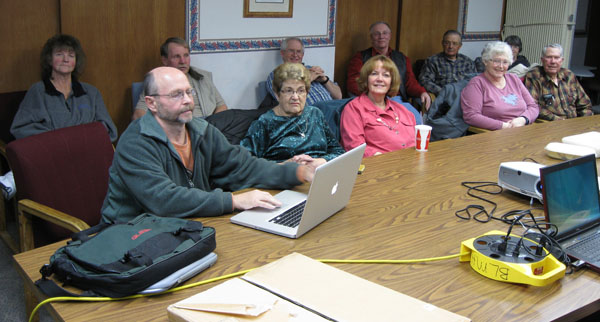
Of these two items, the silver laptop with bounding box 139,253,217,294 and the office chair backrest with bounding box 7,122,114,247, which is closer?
the silver laptop with bounding box 139,253,217,294

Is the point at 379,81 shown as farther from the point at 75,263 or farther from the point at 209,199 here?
the point at 75,263

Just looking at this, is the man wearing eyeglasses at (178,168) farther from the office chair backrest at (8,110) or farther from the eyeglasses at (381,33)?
the eyeglasses at (381,33)

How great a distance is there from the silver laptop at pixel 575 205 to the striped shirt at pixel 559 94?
304 centimetres

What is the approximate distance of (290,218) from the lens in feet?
6.17

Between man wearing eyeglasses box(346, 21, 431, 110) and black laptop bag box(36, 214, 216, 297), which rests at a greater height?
man wearing eyeglasses box(346, 21, 431, 110)

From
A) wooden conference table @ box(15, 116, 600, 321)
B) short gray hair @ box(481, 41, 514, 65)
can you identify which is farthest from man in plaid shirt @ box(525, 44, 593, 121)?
wooden conference table @ box(15, 116, 600, 321)

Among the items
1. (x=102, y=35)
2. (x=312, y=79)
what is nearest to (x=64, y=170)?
(x=102, y=35)

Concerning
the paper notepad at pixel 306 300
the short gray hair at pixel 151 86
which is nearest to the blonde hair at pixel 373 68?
the short gray hair at pixel 151 86

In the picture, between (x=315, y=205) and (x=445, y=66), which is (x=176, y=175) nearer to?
Result: (x=315, y=205)

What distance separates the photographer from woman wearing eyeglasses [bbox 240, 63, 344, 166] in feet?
10.1

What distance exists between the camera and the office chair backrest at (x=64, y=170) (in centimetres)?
227

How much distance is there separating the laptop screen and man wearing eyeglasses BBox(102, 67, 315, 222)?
826mm

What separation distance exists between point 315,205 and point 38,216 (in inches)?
44.4

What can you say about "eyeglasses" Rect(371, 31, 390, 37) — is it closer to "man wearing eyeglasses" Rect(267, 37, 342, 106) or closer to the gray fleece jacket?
"man wearing eyeglasses" Rect(267, 37, 342, 106)
